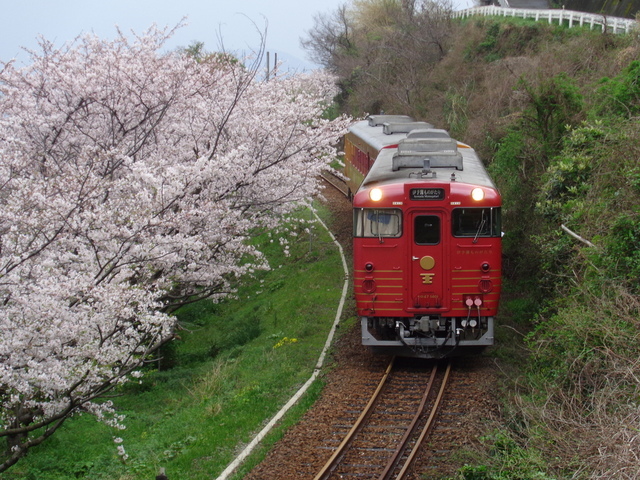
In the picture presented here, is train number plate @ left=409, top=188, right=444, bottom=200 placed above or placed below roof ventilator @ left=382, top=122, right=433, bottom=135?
below

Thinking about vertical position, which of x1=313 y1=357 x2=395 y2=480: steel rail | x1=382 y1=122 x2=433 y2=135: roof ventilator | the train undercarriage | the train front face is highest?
x1=382 y1=122 x2=433 y2=135: roof ventilator

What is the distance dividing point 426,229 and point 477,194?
3.29ft

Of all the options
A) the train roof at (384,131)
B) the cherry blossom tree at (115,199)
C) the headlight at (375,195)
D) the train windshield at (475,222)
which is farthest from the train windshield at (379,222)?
the train roof at (384,131)

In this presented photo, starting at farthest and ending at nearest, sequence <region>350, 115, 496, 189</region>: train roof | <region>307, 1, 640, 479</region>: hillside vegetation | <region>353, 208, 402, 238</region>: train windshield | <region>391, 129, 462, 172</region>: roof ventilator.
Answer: <region>391, 129, 462, 172</region>: roof ventilator → <region>350, 115, 496, 189</region>: train roof → <region>353, 208, 402, 238</region>: train windshield → <region>307, 1, 640, 479</region>: hillside vegetation

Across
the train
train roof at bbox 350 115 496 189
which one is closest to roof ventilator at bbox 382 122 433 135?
train roof at bbox 350 115 496 189

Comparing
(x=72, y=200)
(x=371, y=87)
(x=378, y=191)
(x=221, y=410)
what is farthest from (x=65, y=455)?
(x=371, y=87)

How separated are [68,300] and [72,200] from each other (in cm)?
208

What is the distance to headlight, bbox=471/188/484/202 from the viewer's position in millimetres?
11367

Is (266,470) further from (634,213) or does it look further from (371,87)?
(371,87)

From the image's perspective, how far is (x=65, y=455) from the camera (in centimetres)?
1140

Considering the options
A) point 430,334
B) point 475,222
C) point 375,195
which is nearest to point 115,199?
point 375,195

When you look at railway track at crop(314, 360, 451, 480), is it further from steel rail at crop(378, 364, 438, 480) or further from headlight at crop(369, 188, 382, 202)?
headlight at crop(369, 188, 382, 202)

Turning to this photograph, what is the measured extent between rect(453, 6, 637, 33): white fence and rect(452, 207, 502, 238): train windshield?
45.2 ft

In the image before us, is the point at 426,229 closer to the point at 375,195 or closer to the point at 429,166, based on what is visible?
the point at 375,195
